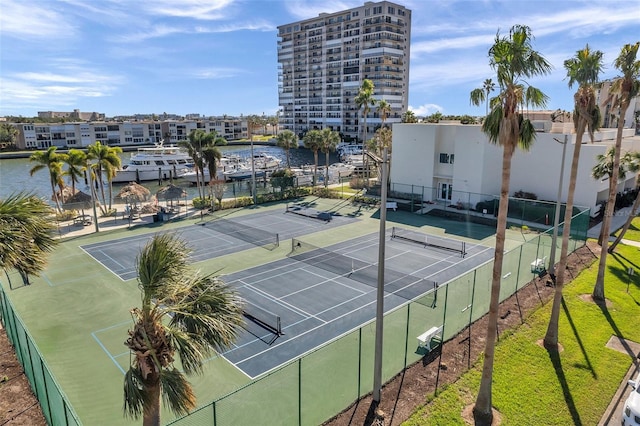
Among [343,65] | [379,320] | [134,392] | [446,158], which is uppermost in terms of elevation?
[343,65]

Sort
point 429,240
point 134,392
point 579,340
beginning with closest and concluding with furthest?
point 134,392 → point 579,340 → point 429,240

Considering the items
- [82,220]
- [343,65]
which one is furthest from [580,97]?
[343,65]

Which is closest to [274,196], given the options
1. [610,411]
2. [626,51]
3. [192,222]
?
[192,222]

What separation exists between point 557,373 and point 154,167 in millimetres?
72382

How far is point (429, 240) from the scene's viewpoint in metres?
31.2

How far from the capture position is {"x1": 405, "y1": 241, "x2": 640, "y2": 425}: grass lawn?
12445mm

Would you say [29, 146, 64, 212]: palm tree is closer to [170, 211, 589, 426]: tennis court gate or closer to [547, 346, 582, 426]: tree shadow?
[170, 211, 589, 426]: tennis court gate

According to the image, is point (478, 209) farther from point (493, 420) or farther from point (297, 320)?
point (493, 420)

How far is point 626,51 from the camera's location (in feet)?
58.4

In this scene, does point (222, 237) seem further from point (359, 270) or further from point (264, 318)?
point (264, 318)

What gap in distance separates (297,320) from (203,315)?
1129 cm

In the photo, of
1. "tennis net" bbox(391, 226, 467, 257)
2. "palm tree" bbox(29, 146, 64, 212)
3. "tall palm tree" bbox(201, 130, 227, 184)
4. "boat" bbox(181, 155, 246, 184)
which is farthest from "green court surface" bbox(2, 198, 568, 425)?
"boat" bbox(181, 155, 246, 184)

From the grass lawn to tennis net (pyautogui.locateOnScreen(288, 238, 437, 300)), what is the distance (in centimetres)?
567

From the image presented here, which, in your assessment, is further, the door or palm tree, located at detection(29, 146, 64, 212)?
the door
